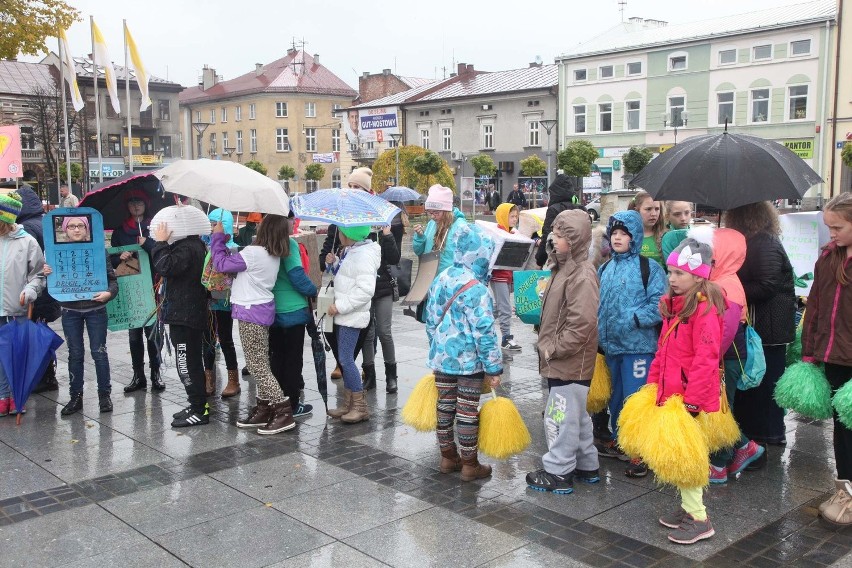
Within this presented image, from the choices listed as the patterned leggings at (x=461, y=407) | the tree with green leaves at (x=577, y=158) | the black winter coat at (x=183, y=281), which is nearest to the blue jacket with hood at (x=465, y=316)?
Answer: the patterned leggings at (x=461, y=407)

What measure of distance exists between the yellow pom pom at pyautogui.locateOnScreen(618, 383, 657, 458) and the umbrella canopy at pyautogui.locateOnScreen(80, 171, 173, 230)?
4.81 m

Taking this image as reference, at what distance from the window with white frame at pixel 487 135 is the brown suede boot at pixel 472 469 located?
49200 mm

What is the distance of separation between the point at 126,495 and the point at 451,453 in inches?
81.6

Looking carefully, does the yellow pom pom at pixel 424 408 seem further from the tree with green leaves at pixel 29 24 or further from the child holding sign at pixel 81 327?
the tree with green leaves at pixel 29 24

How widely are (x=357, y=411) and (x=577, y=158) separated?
1350 inches

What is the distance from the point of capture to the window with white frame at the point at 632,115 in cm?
4531

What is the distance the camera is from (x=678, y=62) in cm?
4328

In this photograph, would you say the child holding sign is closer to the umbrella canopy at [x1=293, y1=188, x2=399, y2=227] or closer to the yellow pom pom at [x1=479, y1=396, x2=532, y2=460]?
the umbrella canopy at [x1=293, y1=188, x2=399, y2=227]

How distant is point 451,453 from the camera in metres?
5.32

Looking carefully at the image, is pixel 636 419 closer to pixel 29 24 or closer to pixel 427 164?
pixel 29 24

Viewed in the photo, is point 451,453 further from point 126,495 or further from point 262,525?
point 126,495

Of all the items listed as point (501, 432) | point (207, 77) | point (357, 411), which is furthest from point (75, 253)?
point (207, 77)

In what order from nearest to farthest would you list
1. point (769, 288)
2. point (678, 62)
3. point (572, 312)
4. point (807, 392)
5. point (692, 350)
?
point (692, 350) < point (807, 392) < point (572, 312) < point (769, 288) < point (678, 62)

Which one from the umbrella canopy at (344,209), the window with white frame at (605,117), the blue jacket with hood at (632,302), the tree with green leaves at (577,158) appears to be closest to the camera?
the blue jacket with hood at (632,302)
